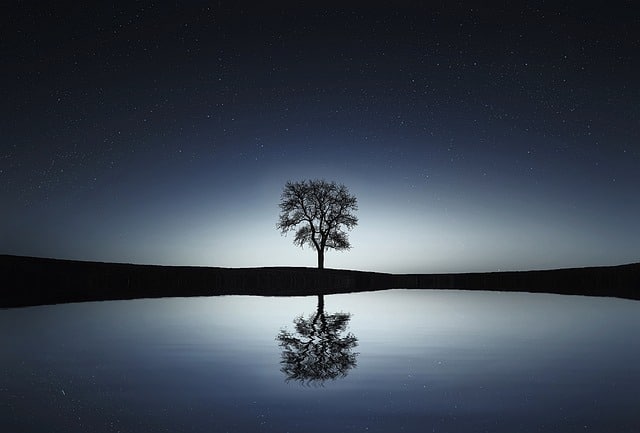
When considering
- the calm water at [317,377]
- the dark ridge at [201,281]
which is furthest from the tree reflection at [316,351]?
the dark ridge at [201,281]

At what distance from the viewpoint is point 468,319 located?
18.8 metres

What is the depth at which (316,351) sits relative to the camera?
10781 mm

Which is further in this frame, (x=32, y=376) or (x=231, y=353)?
(x=231, y=353)

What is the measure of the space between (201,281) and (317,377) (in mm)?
37337

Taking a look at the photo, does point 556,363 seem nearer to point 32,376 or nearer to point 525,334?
point 525,334

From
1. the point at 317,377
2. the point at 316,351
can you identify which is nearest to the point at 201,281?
the point at 316,351

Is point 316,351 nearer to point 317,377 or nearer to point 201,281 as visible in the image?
point 317,377

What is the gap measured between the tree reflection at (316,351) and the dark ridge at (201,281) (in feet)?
44.8

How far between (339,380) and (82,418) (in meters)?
3.08


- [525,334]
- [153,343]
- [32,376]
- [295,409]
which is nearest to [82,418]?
[295,409]

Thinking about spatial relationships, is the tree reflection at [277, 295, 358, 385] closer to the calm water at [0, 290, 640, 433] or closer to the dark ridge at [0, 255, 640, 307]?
the calm water at [0, 290, 640, 433]

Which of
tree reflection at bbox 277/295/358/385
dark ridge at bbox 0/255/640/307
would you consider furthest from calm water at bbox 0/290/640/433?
dark ridge at bbox 0/255/640/307

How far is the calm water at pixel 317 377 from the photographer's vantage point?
6102 millimetres

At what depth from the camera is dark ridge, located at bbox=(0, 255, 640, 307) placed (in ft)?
111
